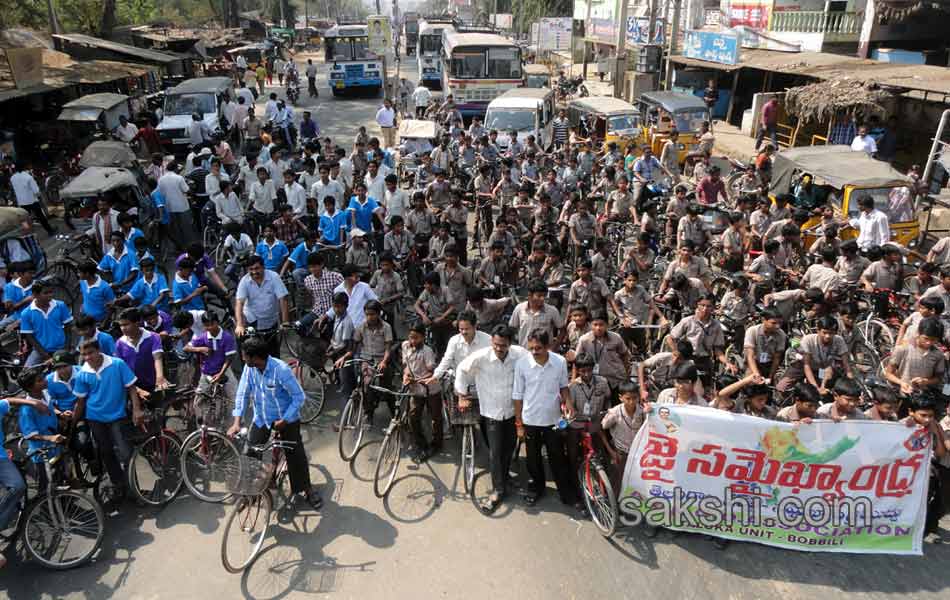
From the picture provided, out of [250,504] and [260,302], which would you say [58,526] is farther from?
[260,302]

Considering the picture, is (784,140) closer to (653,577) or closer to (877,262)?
(877,262)

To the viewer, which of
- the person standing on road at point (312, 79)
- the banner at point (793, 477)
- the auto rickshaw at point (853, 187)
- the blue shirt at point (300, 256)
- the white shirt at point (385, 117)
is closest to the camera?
the banner at point (793, 477)

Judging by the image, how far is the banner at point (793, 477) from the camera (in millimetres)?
5309

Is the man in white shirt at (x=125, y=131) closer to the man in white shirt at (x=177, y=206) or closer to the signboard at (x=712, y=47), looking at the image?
the man in white shirt at (x=177, y=206)

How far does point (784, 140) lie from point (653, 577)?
1960 centimetres

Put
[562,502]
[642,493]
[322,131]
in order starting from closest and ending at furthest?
1. [642,493]
2. [562,502]
3. [322,131]

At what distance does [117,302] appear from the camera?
25.5 feet

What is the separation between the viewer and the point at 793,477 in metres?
5.37

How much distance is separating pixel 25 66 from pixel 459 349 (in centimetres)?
1688

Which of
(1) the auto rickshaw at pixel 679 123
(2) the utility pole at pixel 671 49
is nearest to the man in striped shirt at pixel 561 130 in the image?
(1) the auto rickshaw at pixel 679 123

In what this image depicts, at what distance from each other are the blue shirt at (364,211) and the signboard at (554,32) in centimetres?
3653

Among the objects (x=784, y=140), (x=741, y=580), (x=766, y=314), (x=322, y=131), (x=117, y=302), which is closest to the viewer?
(x=741, y=580)

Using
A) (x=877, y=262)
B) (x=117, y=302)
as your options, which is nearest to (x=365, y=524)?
(x=117, y=302)

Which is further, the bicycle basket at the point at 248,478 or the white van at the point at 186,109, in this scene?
the white van at the point at 186,109
